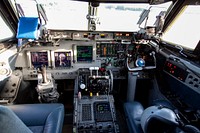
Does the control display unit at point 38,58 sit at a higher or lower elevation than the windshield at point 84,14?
lower

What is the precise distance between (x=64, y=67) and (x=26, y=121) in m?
1.27

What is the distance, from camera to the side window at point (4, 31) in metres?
2.29

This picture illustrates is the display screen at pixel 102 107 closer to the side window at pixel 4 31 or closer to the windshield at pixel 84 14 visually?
the windshield at pixel 84 14

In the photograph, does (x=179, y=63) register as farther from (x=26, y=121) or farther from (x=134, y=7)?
(x=26, y=121)

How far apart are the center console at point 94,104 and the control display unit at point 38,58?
0.65 m

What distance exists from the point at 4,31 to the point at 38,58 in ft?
2.15

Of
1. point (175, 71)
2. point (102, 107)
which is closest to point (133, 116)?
point (102, 107)

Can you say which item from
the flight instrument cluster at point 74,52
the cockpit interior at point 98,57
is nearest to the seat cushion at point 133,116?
the cockpit interior at point 98,57

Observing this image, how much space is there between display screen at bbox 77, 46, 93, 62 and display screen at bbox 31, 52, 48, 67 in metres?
0.57

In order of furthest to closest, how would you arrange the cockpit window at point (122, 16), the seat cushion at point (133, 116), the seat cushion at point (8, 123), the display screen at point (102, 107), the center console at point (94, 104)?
the cockpit window at point (122, 16) → the display screen at point (102, 107) → the center console at point (94, 104) → the seat cushion at point (133, 116) → the seat cushion at point (8, 123)

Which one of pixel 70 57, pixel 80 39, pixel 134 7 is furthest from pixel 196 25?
pixel 70 57

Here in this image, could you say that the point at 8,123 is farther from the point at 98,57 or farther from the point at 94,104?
the point at 98,57

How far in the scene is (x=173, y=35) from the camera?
278 centimetres

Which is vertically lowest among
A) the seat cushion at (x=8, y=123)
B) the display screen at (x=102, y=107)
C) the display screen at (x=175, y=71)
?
the display screen at (x=102, y=107)
